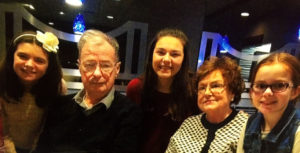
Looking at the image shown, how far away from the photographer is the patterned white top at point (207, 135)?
1.28 metres

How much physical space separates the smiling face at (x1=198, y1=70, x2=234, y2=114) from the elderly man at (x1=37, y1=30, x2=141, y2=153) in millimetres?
359

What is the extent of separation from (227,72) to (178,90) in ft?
1.23

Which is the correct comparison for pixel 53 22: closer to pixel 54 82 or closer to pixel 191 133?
pixel 54 82

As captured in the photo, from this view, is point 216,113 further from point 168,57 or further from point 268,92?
point 168,57

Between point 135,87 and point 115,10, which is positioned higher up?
point 115,10

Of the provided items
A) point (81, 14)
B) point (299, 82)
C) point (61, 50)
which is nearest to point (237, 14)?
point (81, 14)

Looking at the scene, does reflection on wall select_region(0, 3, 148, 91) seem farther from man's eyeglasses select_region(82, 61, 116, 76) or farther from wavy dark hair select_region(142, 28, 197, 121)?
man's eyeglasses select_region(82, 61, 116, 76)

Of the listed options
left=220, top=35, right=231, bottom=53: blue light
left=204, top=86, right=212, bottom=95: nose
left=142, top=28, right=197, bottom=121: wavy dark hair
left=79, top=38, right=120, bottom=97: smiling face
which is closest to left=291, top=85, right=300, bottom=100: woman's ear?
left=204, top=86, right=212, bottom=95: nose

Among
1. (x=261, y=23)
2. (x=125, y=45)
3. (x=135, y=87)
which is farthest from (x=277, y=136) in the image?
(x=261, y=23)

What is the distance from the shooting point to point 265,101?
114 centimetres

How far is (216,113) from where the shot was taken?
1.34 m

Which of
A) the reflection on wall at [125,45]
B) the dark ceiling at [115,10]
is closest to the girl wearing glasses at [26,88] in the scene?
the reflection on wall at [125,45]

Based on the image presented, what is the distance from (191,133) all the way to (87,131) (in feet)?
1.81

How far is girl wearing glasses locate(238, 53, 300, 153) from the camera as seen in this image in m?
1.10
